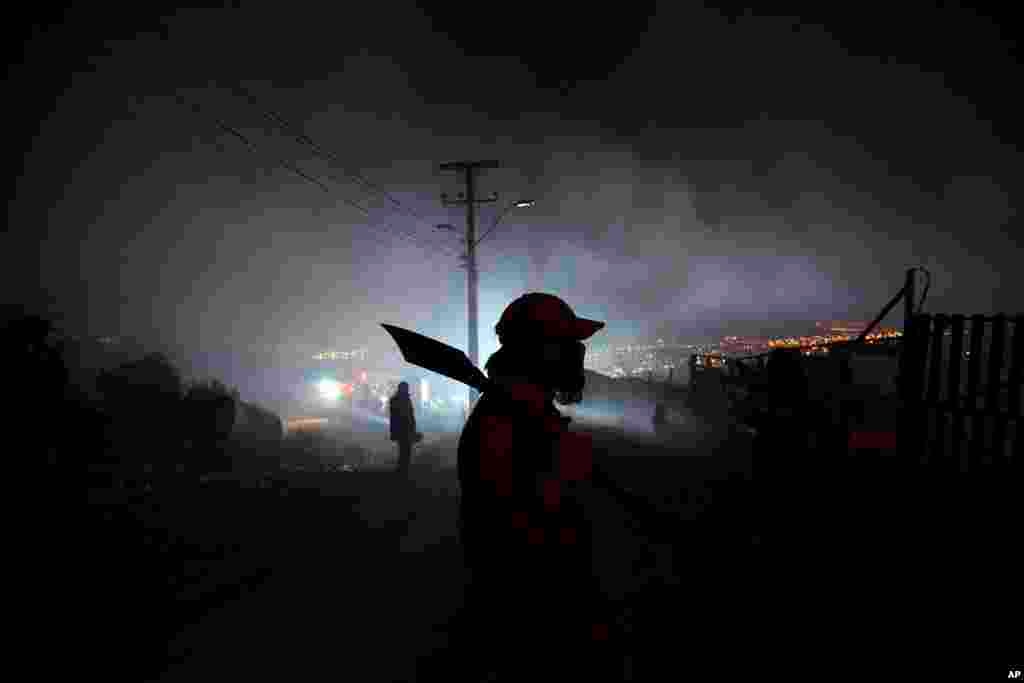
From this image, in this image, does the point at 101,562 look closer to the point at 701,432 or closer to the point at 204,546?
the point at 204,546

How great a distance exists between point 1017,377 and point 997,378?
7.6 inches

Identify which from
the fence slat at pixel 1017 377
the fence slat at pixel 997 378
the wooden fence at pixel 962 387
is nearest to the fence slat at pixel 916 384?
the wooden fence at pixel 962 387

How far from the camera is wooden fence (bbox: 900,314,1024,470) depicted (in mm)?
5008

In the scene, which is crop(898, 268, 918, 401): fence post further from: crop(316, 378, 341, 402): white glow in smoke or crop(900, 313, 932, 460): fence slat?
crop(316, 378, 341, 402): white glow in smoke

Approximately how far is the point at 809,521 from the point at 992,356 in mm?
2979

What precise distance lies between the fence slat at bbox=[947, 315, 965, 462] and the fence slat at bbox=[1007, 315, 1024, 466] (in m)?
0.52

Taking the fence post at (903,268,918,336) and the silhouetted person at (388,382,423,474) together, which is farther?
the silhouetted person at (388,382,423,474)

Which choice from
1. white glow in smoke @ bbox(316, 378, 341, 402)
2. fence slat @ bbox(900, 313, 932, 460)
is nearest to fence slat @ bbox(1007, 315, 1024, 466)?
fence slat @ bbox(900, 313, 932, 460)

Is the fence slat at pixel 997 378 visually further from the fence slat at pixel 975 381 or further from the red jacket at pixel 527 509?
the red jacket at pixel 527 509

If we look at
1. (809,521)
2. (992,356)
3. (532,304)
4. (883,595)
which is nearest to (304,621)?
(532,304)

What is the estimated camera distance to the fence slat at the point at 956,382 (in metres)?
5.44

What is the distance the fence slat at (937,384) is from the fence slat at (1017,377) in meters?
0.73

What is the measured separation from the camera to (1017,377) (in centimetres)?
487

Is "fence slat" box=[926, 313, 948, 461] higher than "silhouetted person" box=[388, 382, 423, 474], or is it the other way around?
"fence slat" box=[926, 313, 948, 461]
